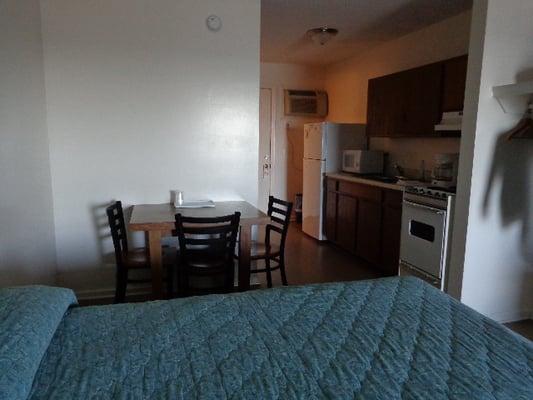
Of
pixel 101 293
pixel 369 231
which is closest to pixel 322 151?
pixel 369 231

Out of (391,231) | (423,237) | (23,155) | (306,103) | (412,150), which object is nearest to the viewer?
(23,155)

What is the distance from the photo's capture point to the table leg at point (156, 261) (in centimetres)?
256

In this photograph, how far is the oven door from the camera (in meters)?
2.96

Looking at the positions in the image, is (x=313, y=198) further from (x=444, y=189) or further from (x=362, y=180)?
(x=444, y=189)

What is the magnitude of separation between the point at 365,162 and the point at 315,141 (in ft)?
2.67

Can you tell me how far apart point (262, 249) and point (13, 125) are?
185 cm

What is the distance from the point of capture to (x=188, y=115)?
10.4 ft

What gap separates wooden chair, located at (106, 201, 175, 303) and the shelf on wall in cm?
250

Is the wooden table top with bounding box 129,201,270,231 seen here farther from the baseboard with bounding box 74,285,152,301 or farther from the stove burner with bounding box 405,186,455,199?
the stove burner with bounding box 405,186,455,199

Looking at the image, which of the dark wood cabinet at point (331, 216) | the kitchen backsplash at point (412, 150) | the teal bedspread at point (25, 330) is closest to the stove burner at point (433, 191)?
the kitchen backsplash at point (412, 150)

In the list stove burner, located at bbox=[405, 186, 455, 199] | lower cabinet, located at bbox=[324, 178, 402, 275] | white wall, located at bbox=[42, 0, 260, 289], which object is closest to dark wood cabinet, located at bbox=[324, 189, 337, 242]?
lower cabinet, located at bbox=[324, 178, 402, 275]

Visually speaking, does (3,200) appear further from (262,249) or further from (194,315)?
(262,249)

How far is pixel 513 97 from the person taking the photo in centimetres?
261

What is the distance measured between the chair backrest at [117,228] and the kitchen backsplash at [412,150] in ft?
9.91
